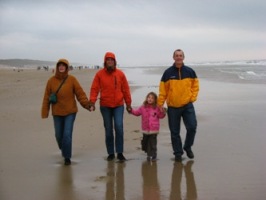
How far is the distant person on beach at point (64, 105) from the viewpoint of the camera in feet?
20.1

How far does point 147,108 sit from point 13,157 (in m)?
2.43

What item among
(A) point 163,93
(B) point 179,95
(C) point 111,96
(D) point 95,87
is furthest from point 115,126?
(B) point 179,95

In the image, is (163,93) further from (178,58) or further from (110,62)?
(110,62)

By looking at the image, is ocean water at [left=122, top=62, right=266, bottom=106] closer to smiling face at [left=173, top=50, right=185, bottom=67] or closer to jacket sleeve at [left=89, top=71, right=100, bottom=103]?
jacket sleeve at [left=89, top=71, right=100, bottom=103]

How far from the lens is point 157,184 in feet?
16.5

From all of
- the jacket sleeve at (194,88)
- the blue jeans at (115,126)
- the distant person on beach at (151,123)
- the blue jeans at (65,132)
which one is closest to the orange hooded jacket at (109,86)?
the blue jeans at (115,126)

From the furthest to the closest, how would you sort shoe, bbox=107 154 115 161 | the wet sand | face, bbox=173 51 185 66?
shoe, bbox=107 154 115 161, face, bbox=173 51 185 66, the wet sand

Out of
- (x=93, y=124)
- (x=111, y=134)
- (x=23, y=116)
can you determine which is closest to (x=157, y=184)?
(x=111, y=134)

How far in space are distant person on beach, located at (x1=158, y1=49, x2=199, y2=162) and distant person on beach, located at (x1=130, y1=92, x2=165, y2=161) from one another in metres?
Answer: 0.17

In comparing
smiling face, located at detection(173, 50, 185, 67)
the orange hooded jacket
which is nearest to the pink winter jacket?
the orange hooded jacket

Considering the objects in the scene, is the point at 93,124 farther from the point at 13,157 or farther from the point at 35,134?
the point at 13,157

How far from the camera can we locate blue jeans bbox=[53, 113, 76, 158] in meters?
6.11

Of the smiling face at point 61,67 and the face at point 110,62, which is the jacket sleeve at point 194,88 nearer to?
the face at point 110,62

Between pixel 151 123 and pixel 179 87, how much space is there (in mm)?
759
